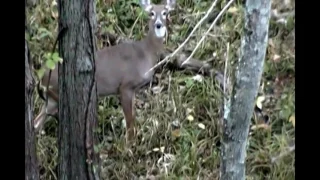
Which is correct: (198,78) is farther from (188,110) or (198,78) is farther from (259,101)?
(259,101)

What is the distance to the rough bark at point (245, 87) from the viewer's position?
3.46m

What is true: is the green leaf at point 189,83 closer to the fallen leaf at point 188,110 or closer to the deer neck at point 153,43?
the fallen leaf at point 188,110

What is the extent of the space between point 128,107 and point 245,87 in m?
3.43

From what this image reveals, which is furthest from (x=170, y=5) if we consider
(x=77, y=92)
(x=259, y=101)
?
(x=77, y=92)

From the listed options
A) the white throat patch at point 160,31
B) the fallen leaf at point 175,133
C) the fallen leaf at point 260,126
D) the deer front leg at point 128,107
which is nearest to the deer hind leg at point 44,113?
the deer front leg at point 128,107

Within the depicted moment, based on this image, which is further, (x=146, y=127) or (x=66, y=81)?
(x=146, y=127)

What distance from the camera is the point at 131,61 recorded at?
7.54 metres

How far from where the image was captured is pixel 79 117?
4137 millimetres

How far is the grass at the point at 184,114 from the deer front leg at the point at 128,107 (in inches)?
2.9

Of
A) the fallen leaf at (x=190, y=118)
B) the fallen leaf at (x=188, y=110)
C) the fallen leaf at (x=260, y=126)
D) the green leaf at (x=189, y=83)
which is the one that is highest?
the green leaf at (x=189, y=83)

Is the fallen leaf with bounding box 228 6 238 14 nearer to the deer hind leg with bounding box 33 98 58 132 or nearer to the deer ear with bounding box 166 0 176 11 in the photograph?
the deer ear with bounding box 166 0 176 11
